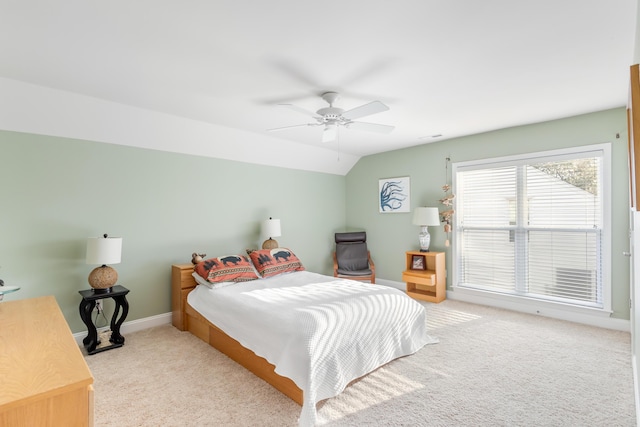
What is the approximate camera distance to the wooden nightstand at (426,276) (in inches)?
182

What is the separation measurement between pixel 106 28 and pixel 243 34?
0.81 meters

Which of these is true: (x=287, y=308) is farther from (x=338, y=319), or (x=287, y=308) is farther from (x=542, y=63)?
(x=542, y=63)

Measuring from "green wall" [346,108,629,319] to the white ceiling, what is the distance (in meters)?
0.35

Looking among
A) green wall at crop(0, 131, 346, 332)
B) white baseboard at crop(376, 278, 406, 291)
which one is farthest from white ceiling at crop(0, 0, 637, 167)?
white baseboard at crop(376, 278, 406, 291)

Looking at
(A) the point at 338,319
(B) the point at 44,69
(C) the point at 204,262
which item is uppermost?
(B) the point at 44,69

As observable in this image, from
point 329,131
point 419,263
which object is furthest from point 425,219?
point 329,131

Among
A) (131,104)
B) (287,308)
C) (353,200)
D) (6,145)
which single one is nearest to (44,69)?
(131,104)

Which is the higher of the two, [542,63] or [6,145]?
[542,63]

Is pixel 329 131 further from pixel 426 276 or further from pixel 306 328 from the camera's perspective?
pixel 426 276

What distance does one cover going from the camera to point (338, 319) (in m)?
2.38

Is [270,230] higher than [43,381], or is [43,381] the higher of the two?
[270,230]

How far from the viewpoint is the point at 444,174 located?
4.85 meters

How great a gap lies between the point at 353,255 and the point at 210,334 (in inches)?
115

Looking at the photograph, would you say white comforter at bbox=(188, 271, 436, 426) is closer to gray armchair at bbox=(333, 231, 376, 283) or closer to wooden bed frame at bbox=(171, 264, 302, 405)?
wooden bed frame at bbox=(171, 264, 302, 405)
